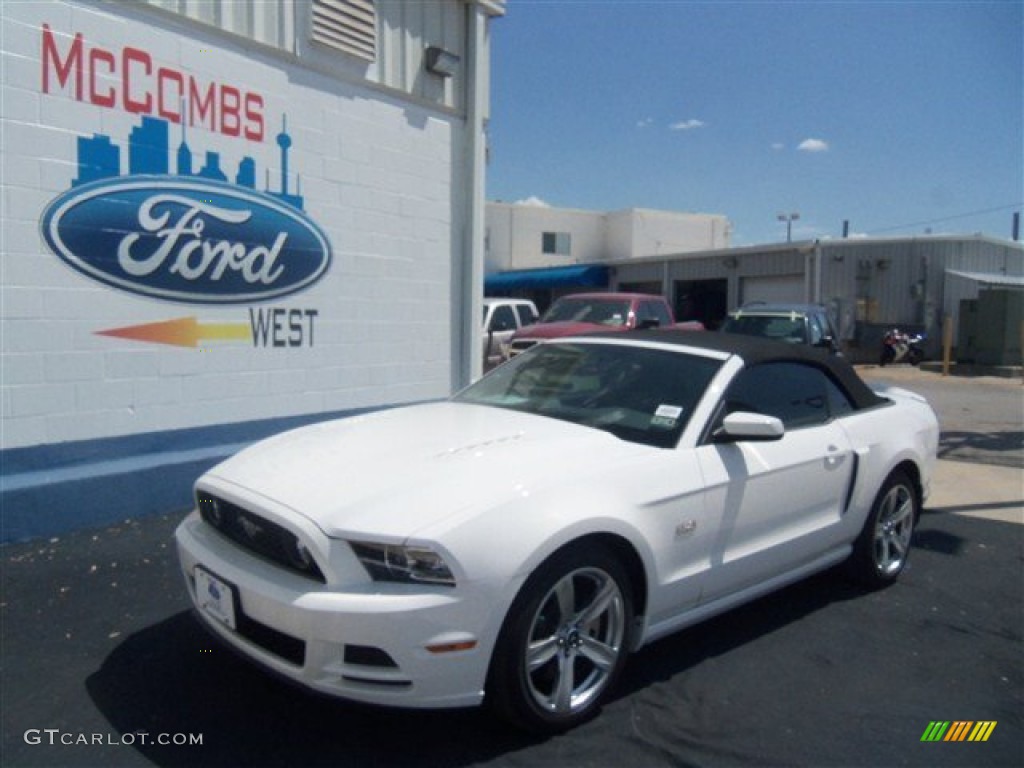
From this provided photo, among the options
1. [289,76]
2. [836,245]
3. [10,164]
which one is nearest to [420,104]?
[289,76]

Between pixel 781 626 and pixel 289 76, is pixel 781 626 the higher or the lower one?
the lower one

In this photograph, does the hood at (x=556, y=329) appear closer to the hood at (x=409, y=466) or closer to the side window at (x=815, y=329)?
the side window at (x=815, y=329)

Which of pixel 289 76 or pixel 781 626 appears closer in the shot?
pixel 781 626

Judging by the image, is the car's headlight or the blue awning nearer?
the car's headlight

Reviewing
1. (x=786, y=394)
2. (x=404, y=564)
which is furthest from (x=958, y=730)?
(x=404, y=564)

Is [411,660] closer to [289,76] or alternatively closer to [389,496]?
[389,496]

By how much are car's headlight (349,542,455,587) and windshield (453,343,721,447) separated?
121 cm

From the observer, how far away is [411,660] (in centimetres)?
266

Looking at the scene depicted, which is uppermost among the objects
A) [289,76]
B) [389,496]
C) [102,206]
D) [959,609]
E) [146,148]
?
[289,76]

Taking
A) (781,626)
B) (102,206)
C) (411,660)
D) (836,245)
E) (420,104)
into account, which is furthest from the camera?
(836,245)

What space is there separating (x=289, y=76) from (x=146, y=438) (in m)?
3.22

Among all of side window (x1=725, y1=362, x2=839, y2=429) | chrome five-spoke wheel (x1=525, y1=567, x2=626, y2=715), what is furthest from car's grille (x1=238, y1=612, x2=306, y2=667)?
side window (x1=725, y1=362, x2=839, y2=429)

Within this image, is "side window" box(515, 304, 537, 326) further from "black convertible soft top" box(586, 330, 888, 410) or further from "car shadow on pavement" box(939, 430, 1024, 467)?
"black convertible soft top" box(586, 330, 888, 410)

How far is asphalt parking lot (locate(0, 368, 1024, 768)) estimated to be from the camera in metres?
2.98
